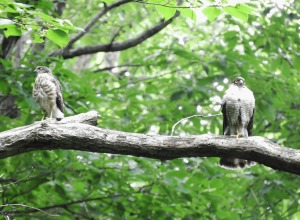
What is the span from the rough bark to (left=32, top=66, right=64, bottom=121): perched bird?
164 centimetres

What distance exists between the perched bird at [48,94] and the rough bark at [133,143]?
1639mm

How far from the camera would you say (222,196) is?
734 centimetres

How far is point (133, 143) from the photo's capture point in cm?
442

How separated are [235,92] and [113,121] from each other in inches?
117

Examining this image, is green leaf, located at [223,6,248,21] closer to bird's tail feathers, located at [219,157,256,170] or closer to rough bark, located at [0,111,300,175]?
rough bark, located at [0,111,300,175]

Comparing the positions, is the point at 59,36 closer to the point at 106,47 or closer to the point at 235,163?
the point at 235,163

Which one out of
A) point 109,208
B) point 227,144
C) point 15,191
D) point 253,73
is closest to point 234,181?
point 253,73

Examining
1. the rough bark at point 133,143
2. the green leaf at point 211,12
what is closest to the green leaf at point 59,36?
the rough bark at point 133,143

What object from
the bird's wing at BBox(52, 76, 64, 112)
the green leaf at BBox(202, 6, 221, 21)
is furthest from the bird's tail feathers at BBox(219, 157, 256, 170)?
the bird's wing at BBox(52, 76, 64, 112)

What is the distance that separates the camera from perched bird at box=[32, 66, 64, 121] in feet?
20.2

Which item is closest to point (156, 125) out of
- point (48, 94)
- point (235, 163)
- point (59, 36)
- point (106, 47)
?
point (106, 47)

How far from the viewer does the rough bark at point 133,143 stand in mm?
4352

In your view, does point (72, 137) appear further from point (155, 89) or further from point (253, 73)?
point (253, 73)

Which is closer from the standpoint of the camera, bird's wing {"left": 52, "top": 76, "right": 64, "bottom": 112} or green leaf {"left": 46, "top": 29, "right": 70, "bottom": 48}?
green leaf {"left": 46, "top": 29, "right": 70, "bottom": 48}
